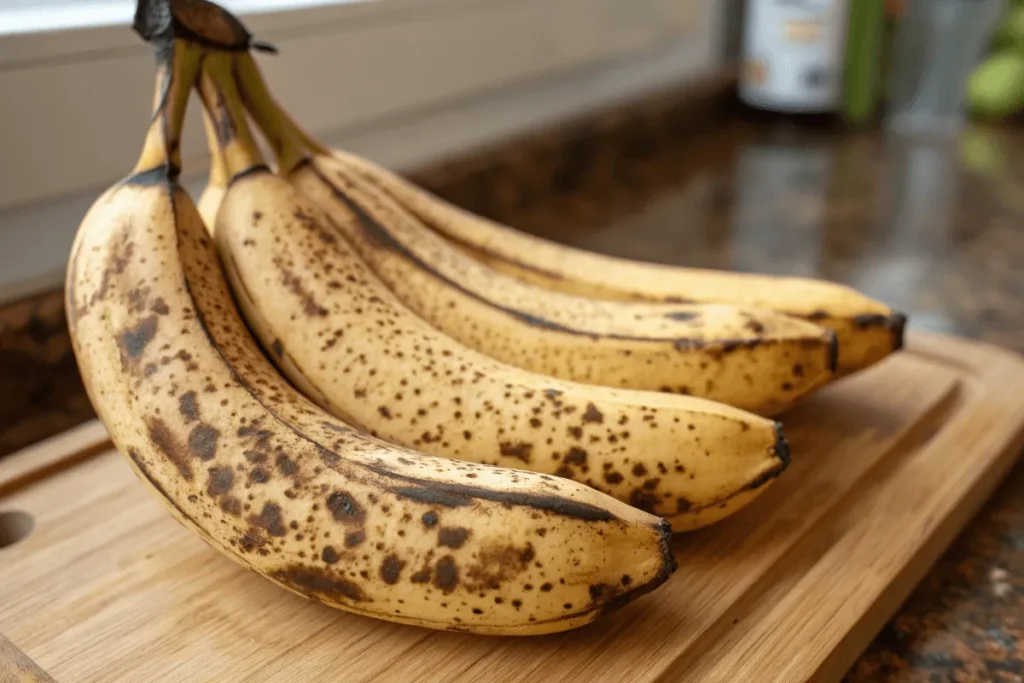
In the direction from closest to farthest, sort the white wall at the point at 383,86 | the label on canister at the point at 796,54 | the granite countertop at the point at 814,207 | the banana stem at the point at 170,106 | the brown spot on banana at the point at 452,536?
the brown spot on banana at the point at 452,536, the banana stem at the point at 170,106, the white wall at the point at 383,86, the granite countertop at the point at 814,207, the label on canister at the point at 796,54

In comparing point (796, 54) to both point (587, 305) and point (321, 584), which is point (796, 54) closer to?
point (587, 305)

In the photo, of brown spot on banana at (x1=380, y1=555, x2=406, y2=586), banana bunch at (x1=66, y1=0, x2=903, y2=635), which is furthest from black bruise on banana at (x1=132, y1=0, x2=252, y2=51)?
brown spot on banana at (x1=380, y1=555, x2=406, y2=586)

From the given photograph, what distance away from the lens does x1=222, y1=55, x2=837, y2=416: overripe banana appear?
0.62 m

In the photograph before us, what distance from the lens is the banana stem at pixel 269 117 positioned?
26.8 inches

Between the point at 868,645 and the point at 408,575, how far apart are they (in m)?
0.31

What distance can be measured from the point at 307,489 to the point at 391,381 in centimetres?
10

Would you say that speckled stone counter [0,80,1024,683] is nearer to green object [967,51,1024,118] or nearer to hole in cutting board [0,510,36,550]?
green object [967,51,1024,118]

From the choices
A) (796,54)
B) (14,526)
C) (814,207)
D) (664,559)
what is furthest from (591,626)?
(796,54)

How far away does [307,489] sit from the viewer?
0.50 meters

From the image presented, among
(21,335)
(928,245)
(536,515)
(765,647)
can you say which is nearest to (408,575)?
(536,515)

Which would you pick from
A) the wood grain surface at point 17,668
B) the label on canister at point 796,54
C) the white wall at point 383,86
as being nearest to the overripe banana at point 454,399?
the wood grain surface at point 17,668

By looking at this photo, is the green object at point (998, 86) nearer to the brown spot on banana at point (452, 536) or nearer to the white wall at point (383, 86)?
the white wall at point (383, 86)

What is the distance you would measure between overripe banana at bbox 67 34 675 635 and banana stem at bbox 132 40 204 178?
45 mm

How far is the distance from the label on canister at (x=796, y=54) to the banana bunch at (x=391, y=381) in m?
1.02
